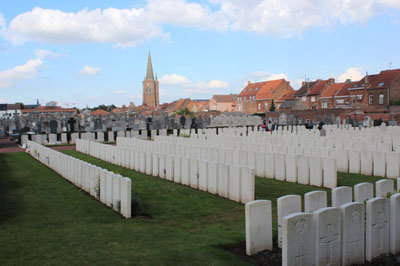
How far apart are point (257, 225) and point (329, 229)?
0.94 metres

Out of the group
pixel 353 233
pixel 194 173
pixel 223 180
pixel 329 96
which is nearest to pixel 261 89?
pixel 329 96

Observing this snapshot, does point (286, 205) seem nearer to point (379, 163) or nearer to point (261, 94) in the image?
point (379, 163)

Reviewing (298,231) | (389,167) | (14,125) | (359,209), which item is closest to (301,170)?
(389,167)

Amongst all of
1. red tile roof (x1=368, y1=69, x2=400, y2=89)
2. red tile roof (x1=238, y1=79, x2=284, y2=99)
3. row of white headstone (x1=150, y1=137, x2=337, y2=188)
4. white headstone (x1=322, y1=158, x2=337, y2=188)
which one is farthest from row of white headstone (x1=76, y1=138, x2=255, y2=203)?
red tile roof (x1=238, y1=79, x2=284, y2=99)

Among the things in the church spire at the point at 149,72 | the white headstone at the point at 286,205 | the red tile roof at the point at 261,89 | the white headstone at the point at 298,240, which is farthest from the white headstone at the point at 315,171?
the church spire at the point at 149,72

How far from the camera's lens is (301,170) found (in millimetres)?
10852

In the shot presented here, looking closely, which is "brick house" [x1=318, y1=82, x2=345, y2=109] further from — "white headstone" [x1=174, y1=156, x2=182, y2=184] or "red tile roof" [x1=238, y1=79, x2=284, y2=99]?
"white headstone" [x1=174, y1=156, x2=182, y2=184]

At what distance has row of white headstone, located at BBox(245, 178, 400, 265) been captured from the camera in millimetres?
4273

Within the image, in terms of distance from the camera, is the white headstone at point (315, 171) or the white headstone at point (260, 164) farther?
the white headstone at point (260, 164)


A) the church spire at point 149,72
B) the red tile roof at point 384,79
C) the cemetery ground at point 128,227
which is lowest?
the cemetery ground at point 128,227

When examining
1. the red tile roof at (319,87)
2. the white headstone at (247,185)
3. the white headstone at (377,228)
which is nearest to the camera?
the white headstone at (377,228)

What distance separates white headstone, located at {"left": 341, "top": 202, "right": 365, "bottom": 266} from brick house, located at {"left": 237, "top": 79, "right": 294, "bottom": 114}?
81969 millimetres

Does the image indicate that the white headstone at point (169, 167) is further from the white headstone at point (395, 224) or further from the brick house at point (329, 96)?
the brick house at point (329, 96)

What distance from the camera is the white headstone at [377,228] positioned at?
483 cm
